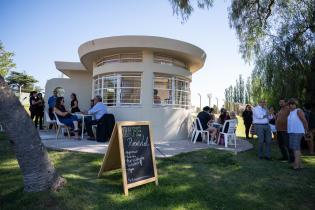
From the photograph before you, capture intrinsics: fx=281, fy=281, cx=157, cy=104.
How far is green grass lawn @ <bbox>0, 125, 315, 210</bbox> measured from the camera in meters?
A: 4.11

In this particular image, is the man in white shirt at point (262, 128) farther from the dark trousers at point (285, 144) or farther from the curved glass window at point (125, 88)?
the curved glass window at point (125, 88)

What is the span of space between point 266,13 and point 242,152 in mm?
7367

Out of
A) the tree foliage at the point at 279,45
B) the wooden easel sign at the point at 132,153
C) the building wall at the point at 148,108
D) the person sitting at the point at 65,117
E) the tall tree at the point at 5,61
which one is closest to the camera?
the wooden easel sign at the point at 132,153

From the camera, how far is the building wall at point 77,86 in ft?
49.5

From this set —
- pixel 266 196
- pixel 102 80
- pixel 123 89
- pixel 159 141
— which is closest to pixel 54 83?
pixel 102 80

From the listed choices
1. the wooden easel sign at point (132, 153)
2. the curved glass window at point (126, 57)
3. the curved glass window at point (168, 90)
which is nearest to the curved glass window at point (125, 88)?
the curved glass window at point (126, 57)

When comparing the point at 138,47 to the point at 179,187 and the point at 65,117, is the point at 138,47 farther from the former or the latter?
the point at 179,187

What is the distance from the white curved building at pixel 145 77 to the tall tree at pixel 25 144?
246 inches

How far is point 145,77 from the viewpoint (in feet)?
33.8

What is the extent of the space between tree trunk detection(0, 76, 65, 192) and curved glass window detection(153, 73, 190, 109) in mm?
6700

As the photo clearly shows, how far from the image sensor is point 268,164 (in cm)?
717

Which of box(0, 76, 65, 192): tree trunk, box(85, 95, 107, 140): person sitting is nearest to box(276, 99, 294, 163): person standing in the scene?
box(85, 95, 107, 140): person sitting

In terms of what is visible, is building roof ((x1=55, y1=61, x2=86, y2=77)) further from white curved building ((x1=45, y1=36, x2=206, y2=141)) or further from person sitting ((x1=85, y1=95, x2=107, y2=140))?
person sitting ((x1=85, y1=95, x2=107, y2=140))

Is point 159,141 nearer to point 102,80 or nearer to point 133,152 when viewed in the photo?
point 102,80
